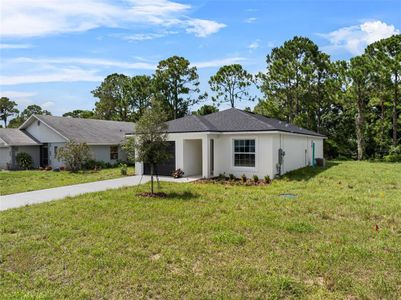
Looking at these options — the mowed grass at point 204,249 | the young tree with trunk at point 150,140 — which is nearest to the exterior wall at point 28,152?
the mowed grass at point 204,249

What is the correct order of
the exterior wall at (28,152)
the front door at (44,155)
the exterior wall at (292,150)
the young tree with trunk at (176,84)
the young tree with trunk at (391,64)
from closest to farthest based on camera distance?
the exterior wall at (292,150) < the exterior wall at (28,152) < the front door at (44,155) < the young tree with trunk at (391,64) < the young tree with trunk at (176,84)

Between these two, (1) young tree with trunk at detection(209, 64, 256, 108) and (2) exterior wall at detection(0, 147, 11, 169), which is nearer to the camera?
(2) exterior wall at detection(0, 147, 11, 169)

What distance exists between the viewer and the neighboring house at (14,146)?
24.0 m

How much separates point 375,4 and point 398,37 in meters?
21.9

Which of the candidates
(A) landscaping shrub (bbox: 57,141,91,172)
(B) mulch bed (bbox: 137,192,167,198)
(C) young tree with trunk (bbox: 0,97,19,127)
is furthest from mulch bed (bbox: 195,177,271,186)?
(C) young tree with trunk (bbox: 0,97,19,127)

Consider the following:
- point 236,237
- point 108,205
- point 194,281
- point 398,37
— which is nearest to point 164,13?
point 108,205

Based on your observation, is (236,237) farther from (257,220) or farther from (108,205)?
(108,205)

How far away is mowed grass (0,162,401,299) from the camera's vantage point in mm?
4484

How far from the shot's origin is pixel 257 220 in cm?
769

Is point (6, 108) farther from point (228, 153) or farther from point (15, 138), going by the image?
point (228, 153)

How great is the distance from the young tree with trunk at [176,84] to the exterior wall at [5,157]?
2089 centimetres

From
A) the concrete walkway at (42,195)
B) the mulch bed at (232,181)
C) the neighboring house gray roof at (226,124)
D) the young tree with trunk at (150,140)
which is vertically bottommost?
the concrete walkway at (42,195)

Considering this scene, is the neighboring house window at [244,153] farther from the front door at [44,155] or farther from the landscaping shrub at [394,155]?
the landscaping shrub at [394,155]

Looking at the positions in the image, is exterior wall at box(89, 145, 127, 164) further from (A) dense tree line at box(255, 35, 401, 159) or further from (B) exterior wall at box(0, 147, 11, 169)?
(A) dense tree line at box(255, 35, 401, 159)
